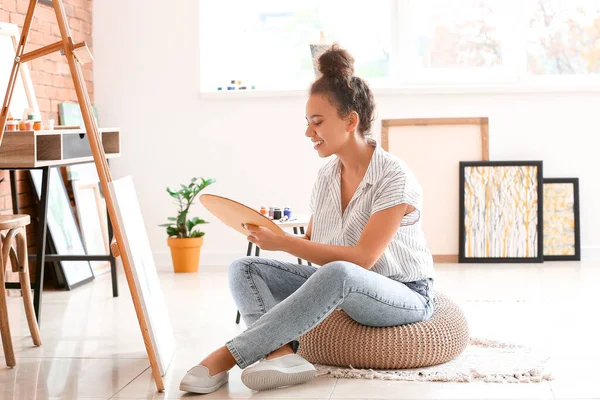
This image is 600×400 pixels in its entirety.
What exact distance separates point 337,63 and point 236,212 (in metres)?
0.63

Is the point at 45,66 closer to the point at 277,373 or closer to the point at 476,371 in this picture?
the point at 277,373

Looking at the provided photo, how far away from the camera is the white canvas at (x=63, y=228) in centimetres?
489

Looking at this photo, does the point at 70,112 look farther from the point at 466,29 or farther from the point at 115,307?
the point at 466,29

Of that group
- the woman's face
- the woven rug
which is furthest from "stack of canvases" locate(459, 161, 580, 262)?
the woman's face

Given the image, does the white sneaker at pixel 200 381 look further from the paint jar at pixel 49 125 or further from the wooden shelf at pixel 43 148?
the paint jar at pixel 49 125

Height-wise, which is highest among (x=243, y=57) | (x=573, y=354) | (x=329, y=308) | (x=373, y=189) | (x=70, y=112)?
(x=243, y=57)

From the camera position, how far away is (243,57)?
621cm

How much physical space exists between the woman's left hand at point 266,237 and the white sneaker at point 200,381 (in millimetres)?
434

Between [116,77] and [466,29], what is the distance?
2385 millimetres

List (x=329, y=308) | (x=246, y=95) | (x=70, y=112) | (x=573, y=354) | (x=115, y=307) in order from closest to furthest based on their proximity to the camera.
→ (x=329, y=308) < (x=573, y=354) < (x=115, y=307) < (x=70, y=112) < (x=246, y=95)

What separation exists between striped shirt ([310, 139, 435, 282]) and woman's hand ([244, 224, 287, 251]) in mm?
319

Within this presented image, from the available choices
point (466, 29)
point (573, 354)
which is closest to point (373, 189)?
point (573, 354)

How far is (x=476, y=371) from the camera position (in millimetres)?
2979

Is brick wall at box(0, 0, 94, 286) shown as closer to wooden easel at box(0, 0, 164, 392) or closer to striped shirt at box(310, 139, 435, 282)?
wooden easel at box(0, 0, 164, 392)
